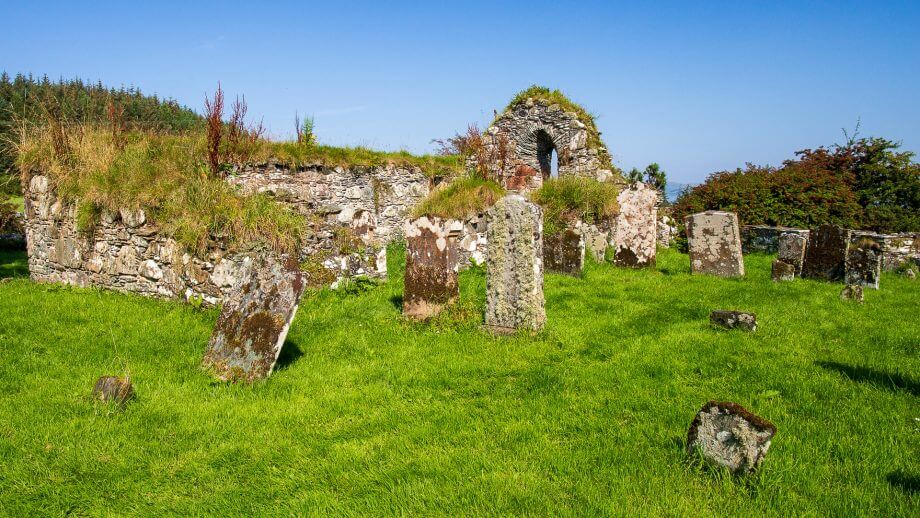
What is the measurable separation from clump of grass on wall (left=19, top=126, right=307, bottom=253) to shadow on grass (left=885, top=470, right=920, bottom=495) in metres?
7.05

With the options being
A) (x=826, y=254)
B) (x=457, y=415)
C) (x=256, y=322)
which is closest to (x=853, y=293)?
(x=826, y=254)

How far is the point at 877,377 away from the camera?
4.80 meters

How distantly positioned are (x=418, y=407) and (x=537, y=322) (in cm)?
230

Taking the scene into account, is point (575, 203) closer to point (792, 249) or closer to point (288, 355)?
point (792, 249)

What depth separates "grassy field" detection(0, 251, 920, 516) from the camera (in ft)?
10.4

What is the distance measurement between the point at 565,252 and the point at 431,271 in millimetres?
3840

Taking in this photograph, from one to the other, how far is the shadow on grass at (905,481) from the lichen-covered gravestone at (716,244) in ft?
23.7

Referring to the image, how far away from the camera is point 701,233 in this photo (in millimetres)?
10188

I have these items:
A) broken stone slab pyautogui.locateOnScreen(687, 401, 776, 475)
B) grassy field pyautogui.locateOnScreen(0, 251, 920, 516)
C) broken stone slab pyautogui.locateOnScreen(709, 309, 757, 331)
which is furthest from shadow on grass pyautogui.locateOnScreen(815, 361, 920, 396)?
broken stone slab pyautogui.locateOnScreen(687, 401, 776, 475)

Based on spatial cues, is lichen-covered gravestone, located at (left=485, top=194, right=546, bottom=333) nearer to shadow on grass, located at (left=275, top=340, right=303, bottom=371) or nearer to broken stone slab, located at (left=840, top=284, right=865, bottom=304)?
shadow on grass, located at (left=275, top=340, right=303, bottom=371)

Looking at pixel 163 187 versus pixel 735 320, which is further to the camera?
pixel 163 187

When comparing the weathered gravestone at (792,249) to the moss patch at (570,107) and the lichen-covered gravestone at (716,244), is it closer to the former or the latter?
the lichen-covered gravestone at (716,244)

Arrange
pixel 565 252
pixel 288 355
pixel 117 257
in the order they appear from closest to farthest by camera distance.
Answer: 1. pixel 288 355
2. pixel 117 257
3. pixel 565 252

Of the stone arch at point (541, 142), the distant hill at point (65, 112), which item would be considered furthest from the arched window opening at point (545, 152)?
the distant hill at point (65, 112)
